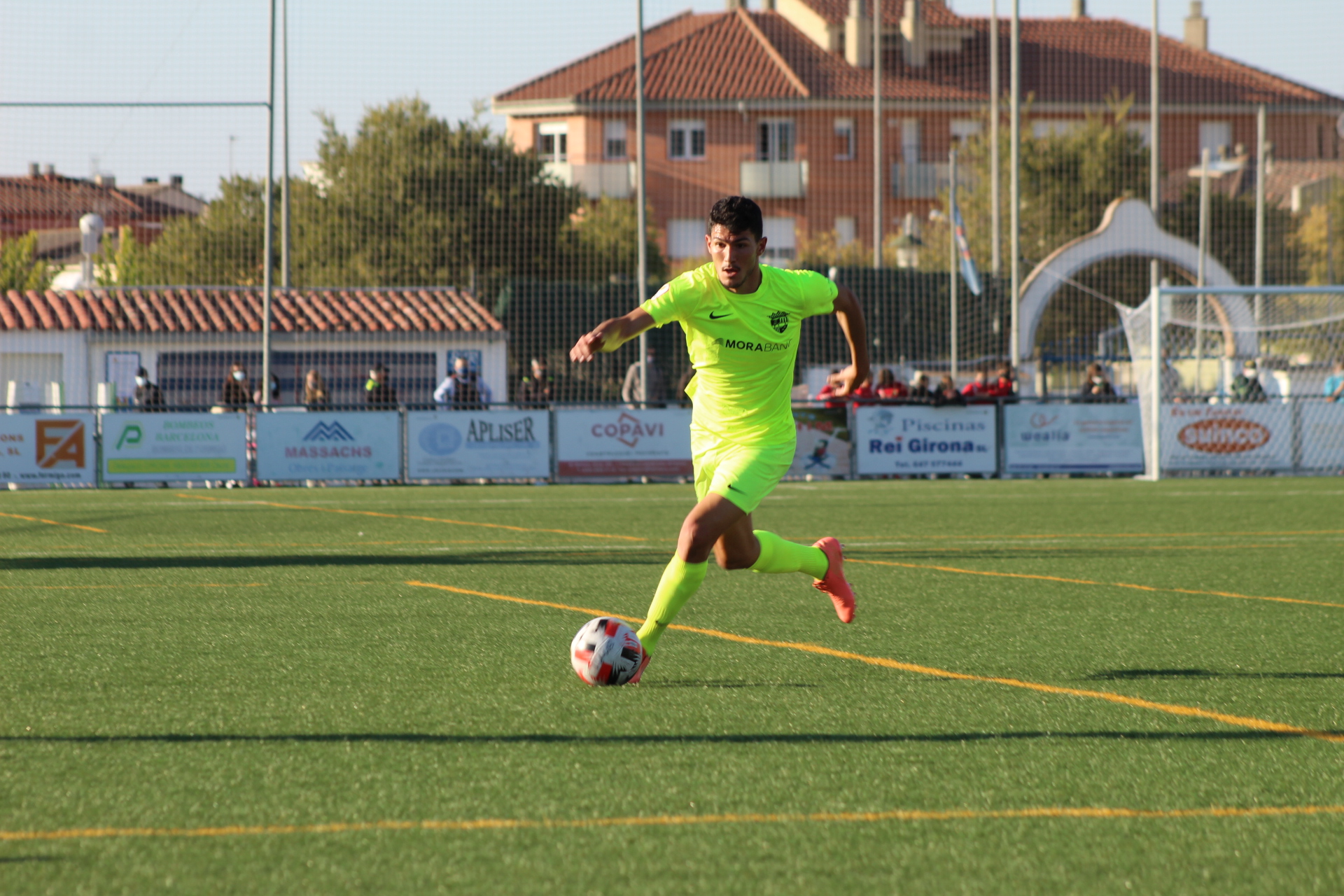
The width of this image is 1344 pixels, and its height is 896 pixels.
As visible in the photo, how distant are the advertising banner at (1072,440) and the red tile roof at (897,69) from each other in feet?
100

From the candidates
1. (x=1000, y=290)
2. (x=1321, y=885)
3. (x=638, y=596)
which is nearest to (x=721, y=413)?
(x=638, y=596)

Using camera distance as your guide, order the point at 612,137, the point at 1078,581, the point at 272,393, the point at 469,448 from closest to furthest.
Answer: the point at 1078,581, the point at 469,448, the point at 272,393, the point at 612,137

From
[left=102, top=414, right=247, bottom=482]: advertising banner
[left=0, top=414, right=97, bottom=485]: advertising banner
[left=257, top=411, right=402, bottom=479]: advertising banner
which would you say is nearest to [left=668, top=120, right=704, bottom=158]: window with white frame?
[left=257, top=411, right=402, bottom=479]: advertising banner

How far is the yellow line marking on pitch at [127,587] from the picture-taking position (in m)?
8.98

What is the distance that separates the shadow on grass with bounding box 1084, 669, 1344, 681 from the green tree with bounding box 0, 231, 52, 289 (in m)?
52.5

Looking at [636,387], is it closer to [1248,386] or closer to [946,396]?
[946,396]

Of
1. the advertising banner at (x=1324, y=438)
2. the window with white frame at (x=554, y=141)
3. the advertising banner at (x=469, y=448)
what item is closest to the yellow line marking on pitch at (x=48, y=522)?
the advertising banner at (x=469, y=448)

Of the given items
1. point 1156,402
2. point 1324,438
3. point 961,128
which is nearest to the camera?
point 1156,402

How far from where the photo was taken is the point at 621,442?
20312 millimetres

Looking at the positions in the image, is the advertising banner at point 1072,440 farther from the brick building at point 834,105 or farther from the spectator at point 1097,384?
the brick building at point 834,105

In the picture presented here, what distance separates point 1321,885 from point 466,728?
259 centimetres

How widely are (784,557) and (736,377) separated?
2.71ft

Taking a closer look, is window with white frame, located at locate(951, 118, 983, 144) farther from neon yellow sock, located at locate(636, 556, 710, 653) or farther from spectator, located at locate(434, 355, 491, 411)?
neon yellow sock, located at locate(636, 556, 710, 653)

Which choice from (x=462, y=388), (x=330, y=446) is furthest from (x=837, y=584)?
(x=462, y=388)
